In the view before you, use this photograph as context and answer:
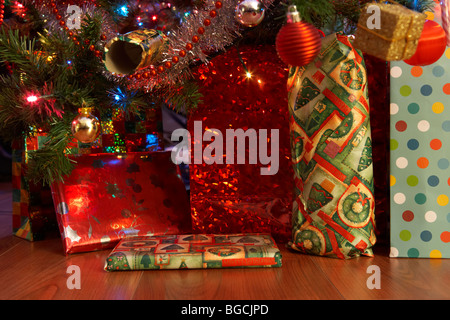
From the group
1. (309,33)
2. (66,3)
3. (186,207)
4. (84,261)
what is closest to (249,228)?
(186,207)

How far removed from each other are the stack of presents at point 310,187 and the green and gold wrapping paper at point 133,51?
0.58 feet

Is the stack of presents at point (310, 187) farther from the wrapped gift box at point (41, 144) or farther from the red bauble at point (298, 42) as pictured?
the red bauble at point (298, 42)

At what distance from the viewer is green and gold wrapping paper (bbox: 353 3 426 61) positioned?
524mm

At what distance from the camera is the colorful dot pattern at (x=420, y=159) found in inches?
26.9

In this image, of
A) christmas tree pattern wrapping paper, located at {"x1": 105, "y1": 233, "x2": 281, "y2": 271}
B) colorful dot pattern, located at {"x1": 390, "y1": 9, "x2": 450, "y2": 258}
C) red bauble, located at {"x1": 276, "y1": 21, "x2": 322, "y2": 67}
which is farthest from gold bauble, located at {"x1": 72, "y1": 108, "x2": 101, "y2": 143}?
colorful dot pattern, located at {"x1": 390, "y1": 9, "x2": 450, "y2": 258}

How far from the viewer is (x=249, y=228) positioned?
2.72 feet

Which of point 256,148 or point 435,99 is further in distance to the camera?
point 256,148

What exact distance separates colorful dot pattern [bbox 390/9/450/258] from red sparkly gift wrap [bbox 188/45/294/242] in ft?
0.64

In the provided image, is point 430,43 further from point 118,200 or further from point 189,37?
point 118,200

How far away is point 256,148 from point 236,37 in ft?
0.68

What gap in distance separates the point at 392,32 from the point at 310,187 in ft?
0.89

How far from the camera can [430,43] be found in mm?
582
